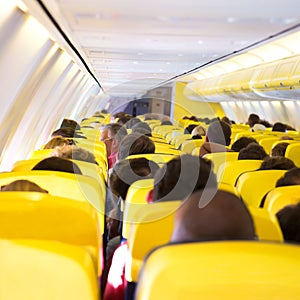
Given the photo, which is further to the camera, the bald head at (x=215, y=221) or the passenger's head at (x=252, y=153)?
the passenger's head at (x=252, y=153)

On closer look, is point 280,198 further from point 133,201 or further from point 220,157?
point 220,157

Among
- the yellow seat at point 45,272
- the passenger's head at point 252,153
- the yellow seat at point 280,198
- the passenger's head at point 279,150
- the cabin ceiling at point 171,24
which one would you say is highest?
the cabin ceiling at point 171,24

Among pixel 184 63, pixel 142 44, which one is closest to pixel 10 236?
pixel 142 44

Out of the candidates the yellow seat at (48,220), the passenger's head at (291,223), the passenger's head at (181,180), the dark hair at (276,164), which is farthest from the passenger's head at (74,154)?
the passenger's head at (291,223)

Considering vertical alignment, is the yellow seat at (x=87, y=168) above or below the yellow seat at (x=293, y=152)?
below

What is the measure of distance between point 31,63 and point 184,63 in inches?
131

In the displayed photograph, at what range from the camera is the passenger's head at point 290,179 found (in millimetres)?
3717

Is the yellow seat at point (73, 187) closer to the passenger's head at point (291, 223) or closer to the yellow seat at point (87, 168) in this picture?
the yellow seat at point (87, 168)

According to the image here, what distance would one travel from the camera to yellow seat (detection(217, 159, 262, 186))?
4613 mm

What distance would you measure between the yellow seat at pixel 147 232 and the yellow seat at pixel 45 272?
94 centimetres

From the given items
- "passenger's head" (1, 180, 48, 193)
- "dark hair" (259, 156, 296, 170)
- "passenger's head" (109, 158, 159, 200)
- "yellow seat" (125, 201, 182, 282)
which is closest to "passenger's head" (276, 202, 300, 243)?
"yellow seat" (125, 201, 182, 282)

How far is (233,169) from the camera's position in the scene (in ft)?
15.4

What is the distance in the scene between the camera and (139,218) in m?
2.79

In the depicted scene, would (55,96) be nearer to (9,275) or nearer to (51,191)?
(51,191)
